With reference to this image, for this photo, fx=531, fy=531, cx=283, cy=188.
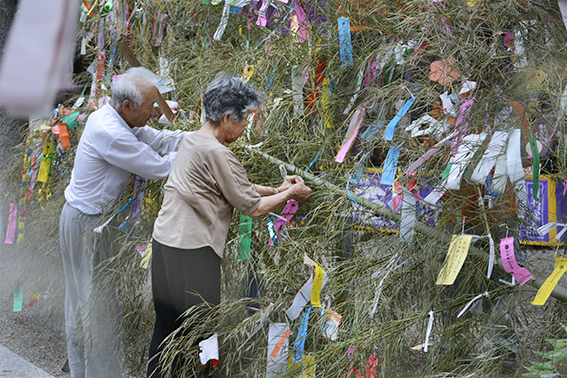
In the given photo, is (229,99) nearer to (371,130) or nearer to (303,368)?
(371,130)

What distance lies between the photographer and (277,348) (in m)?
1.89

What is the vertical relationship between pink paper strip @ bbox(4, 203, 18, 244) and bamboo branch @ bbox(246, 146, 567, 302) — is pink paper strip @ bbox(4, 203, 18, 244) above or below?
below

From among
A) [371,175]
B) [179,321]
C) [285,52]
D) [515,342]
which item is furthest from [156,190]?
[515,342]

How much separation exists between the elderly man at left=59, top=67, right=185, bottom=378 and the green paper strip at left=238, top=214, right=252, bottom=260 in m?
0.39

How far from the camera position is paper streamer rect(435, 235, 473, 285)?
1581mm

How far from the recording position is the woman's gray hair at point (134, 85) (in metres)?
2.22

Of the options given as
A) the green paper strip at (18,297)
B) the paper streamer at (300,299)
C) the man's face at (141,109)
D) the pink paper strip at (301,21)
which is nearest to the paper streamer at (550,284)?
the paper streamer at (300,299)

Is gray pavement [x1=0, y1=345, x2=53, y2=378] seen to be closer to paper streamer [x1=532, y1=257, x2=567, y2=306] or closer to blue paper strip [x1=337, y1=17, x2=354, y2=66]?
blue paper strip [x1=337, y1=17, x2=354, y2=66]

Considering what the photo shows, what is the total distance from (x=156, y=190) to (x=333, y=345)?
121 cm

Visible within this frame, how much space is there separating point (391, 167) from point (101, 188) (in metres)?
1.29

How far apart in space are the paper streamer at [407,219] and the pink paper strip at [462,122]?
208 millimetres

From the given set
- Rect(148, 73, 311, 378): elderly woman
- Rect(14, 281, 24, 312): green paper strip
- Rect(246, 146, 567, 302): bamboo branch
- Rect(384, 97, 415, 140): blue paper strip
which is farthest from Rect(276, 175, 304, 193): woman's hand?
Rect(14, 281, 24, 312): green paper strip

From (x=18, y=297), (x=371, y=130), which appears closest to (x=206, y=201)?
(x=371, y=130)

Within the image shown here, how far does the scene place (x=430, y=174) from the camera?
183 centimetres
